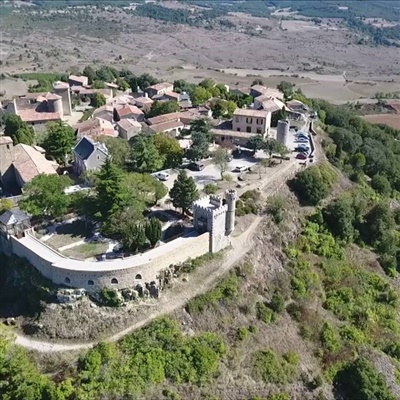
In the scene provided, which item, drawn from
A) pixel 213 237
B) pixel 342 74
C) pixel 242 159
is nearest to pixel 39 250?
pixel 213 237

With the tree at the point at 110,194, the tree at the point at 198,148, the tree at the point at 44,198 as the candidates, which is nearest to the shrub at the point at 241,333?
the tree at the point at 110,194

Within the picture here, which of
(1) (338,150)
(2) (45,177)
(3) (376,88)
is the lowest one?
(3) (376,88)

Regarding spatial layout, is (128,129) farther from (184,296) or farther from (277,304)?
(277,304)

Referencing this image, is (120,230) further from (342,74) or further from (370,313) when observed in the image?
(342,74)

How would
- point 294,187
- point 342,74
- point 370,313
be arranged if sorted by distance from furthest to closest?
1. point 342,74
2. point 294,187
3. point 370,313

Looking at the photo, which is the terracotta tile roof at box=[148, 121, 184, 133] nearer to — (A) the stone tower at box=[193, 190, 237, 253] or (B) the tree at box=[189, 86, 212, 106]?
(B) the tree at box=[189, 86, 212, 106]

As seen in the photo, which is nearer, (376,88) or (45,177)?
(45,177)

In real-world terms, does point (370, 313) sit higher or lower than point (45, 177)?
lower
